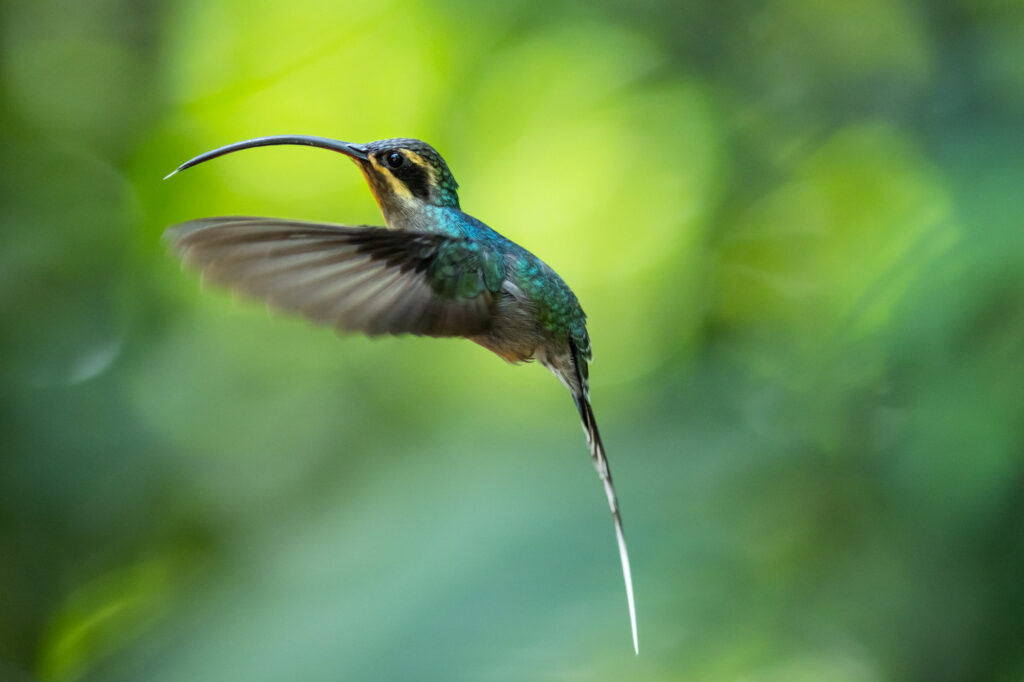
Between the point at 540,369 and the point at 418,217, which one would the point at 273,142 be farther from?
the point at 540,369

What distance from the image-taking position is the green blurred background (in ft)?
6.93

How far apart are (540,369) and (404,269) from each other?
232cm

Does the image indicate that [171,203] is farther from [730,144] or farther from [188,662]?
[730,144]

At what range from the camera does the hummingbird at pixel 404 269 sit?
0.79m

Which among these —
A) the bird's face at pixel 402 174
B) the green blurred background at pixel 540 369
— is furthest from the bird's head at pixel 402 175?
the green blurred background at pixel 540 369

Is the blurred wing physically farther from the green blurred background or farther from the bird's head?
the green blurred background

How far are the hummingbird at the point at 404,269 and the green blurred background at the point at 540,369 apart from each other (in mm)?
1047

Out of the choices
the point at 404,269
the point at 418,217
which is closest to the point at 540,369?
the point at 418,217

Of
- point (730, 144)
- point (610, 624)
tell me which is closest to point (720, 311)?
point (730, 144)

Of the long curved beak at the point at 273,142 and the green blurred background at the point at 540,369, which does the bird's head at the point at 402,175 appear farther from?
the green blurred background at the point at 540,369

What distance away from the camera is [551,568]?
2.16 metres

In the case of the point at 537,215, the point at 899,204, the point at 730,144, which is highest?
the point at 537,215

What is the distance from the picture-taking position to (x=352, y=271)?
2.95ft

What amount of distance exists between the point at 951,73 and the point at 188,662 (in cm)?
256
